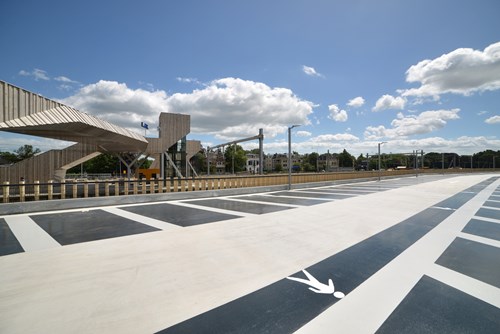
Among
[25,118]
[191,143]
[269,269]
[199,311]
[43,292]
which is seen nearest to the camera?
[199,311]

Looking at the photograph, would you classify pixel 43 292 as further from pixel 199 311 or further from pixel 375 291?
pixel 375 291

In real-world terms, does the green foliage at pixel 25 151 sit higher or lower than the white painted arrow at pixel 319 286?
higher

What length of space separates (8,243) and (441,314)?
876 centimetres

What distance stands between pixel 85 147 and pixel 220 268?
23.6 metres

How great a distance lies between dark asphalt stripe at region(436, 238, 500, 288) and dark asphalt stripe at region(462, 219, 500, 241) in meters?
1.30

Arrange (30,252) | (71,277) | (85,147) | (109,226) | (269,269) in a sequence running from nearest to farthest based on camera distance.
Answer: (71,277) → (269,269) → (30,252) → (109,226) → (85,147)

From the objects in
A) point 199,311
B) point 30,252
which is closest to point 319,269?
point 199,311

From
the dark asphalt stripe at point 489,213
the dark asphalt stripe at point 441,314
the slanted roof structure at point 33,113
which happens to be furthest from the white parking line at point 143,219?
the dark asphalt stripe at point 489,213

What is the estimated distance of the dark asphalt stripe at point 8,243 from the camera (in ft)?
17.9

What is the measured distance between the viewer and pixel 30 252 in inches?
213

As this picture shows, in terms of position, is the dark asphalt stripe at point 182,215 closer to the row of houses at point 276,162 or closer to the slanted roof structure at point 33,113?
the slanted roof structure at point 33,113

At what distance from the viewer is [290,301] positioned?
137 inches

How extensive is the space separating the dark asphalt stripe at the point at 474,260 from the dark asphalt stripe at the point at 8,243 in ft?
29.5

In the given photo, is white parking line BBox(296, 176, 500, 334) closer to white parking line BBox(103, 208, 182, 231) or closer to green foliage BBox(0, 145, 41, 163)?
white parking line BBox(103, 208, 182, 231)
